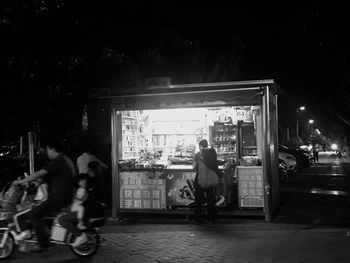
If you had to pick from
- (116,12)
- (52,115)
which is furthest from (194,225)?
(116,12)

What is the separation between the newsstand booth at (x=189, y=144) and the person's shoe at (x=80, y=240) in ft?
13.2

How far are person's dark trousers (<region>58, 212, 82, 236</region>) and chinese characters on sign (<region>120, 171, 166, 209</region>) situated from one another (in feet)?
13.5

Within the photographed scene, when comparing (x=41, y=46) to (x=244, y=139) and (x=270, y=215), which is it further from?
(x=270, y=215)

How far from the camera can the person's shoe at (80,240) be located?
7520mm

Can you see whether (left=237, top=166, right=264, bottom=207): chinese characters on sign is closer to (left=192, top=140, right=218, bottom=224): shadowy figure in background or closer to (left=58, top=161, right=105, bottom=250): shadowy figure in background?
(left=192, top=140, right=218, bottom=224): shadowy figure in background

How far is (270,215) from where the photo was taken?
10.8 m

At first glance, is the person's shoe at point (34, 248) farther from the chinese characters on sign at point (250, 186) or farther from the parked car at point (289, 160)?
the parked car at point (289, 160)

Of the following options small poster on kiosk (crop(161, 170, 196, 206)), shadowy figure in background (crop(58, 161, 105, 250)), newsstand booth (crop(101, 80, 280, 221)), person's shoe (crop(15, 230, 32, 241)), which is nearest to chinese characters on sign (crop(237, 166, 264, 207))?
newsstand booth (crop(101, 80, 280, 221))

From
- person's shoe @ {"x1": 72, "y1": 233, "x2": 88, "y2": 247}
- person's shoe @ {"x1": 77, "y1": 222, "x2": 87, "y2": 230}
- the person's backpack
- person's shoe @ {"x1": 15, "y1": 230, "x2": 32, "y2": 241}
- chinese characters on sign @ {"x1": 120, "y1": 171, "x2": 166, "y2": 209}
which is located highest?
the person's backpack

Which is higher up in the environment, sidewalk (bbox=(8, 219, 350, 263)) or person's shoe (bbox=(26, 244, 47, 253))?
person's shoe (bbox=(26, 244, 47, 253))

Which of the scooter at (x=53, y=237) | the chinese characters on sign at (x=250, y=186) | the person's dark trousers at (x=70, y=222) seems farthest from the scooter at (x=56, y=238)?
the chinese characters on sign at (x=250, y=186)

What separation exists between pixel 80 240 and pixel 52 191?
880 mm

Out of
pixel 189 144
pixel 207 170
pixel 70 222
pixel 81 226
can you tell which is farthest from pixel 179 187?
pixel 70 222

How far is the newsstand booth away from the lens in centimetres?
1093
